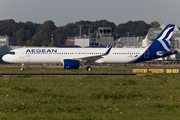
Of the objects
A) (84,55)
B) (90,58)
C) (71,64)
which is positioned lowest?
(71,64)

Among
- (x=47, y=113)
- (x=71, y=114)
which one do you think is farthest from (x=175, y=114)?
(x=47, y=113)

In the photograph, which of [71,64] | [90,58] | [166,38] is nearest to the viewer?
[71,64]

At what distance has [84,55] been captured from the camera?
155 ft

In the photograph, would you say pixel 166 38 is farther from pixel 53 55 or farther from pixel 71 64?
pixel 53 55

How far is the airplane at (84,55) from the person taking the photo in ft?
152

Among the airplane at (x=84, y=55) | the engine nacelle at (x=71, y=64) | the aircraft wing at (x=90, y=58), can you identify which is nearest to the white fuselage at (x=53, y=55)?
the airplane at (x=84, y=55)

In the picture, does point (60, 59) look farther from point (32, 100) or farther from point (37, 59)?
point (32, 100)

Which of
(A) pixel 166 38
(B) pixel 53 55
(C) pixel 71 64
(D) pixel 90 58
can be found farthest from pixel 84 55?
(A) pixel 166 38

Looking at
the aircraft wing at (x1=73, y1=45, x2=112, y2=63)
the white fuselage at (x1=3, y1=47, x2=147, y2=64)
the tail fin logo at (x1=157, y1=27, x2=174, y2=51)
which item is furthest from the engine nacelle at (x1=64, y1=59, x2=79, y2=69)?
the tail fin logo at (x1=157, y1=27, x2=174, y2=51)

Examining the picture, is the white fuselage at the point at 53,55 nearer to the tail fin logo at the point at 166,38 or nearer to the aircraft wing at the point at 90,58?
the aircraft wing at the point at 90,58

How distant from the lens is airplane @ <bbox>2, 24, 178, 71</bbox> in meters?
Result: 46.3

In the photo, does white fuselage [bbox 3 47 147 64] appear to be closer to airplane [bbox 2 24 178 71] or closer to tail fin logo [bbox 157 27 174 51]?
airplane [bbox 2 24 178 71]

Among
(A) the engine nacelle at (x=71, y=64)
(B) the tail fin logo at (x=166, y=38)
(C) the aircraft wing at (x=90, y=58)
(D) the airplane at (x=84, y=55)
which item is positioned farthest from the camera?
(B) the tail fin logo at (x=166, y=38)

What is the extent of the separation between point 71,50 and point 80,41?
69.1m
